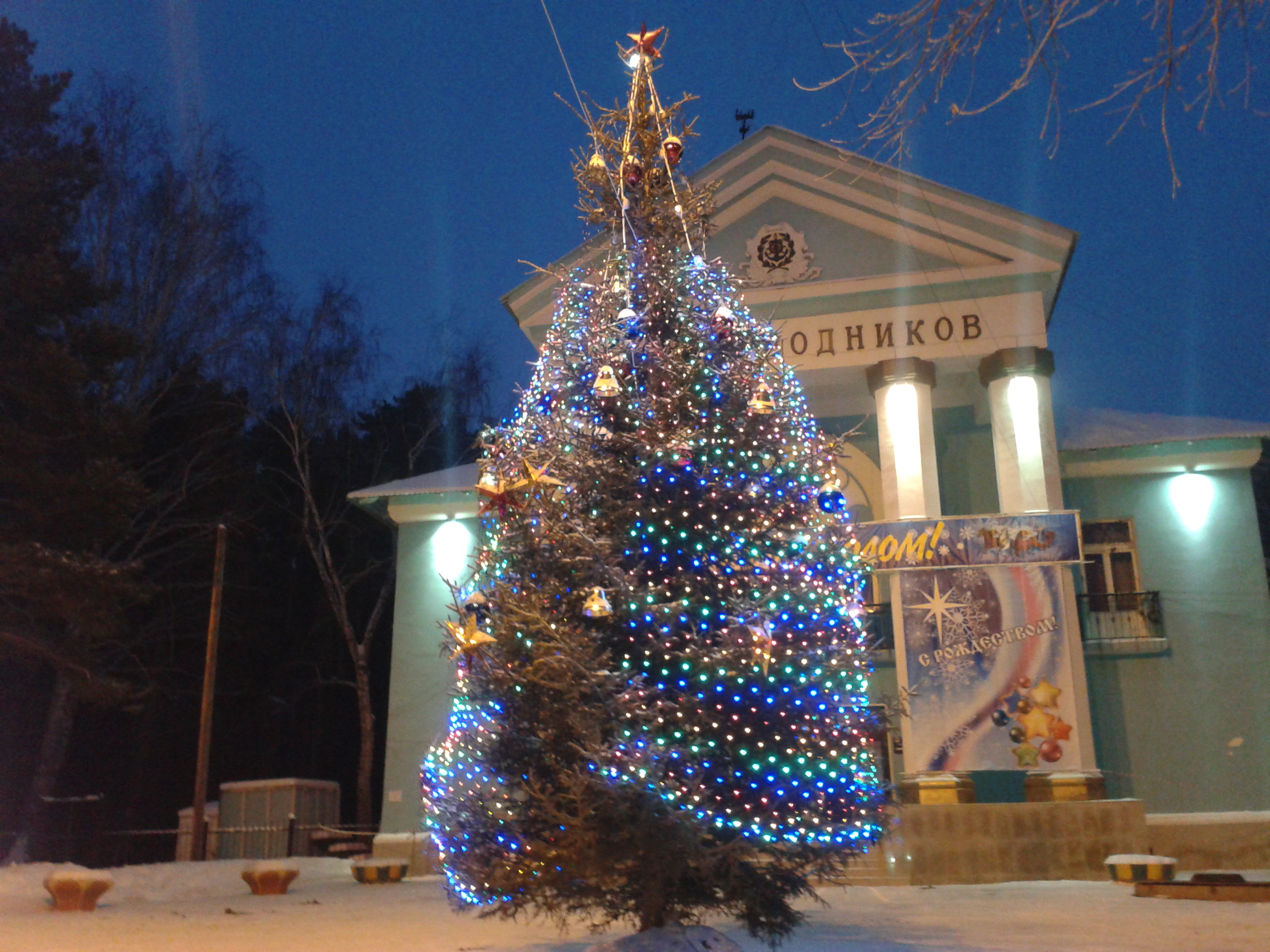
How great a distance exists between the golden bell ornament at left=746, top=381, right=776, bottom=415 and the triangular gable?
819cm

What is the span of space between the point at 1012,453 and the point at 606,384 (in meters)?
9.87

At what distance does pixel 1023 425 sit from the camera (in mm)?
16172

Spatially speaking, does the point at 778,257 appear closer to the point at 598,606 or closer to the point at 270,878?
the point at 598,606

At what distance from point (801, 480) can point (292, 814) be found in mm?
15067

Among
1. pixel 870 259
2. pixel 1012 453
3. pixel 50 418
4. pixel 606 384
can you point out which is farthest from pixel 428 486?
pixel 606 384

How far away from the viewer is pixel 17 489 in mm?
16406

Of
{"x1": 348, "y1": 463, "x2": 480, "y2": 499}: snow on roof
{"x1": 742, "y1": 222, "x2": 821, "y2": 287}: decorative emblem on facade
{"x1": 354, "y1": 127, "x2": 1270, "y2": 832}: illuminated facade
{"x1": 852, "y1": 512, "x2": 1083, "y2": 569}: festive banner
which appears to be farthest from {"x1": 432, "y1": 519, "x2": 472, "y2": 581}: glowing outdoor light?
{"x1": 852, "y1": 512, "x2": 1083, "y2": 569}: festive banner

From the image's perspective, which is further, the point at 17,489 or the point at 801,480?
the point at 17,489

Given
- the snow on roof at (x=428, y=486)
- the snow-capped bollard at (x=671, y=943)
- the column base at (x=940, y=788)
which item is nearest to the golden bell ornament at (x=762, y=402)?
the snow-capped bollard at (x=671, y=943)

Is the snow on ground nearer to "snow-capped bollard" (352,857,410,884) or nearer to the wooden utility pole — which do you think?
"snow-capped bollard" (352,857,410,884)

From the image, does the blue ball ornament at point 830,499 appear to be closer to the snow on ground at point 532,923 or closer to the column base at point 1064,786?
the snow on ground at point 532,923

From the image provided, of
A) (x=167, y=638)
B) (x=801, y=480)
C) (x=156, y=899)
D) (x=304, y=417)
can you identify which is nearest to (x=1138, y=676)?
(x=801, y=480)

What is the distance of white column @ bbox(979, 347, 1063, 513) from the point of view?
15.9 metres

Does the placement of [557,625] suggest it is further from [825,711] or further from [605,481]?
[825,711]
